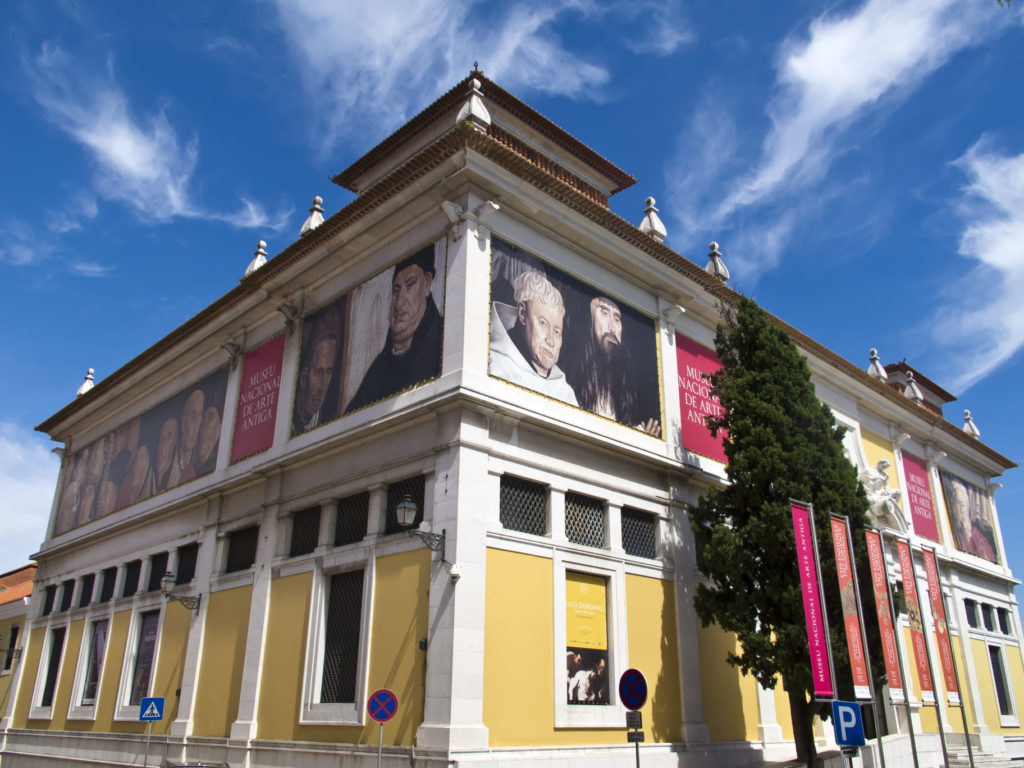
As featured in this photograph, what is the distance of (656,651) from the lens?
736 inches

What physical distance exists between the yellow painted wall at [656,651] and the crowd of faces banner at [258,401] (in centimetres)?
1092

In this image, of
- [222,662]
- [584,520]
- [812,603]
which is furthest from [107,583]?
[812,603]

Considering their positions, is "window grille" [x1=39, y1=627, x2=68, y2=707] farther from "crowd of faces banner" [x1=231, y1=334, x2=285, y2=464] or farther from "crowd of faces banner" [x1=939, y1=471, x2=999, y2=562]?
"crowd of faces banner" [x1=939, y1=471, x2=999, y2=562]

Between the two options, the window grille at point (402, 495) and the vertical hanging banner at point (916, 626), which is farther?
the vertical hanging banner at point (916, 626)

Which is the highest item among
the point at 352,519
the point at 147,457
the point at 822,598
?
the point at 147,457

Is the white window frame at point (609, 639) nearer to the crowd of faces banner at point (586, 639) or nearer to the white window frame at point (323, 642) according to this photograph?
the crowd of faces banner at point (586, 639)

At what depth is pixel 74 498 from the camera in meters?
33.7

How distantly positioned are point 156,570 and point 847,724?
70.6 ft

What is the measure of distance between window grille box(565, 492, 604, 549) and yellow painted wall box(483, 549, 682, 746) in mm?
1309

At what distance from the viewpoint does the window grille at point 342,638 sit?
17.5m

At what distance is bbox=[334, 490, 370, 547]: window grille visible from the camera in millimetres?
18688

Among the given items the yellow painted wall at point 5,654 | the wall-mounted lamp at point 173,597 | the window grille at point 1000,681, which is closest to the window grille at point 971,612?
the window grille at point 1000,681

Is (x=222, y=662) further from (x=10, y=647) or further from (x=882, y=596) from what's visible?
(x=10, y=647)

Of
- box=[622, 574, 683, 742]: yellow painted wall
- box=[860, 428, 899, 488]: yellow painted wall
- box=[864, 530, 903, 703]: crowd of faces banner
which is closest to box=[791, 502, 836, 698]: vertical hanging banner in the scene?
box=[864, 530, 903, 703]: crowd of faces banner
